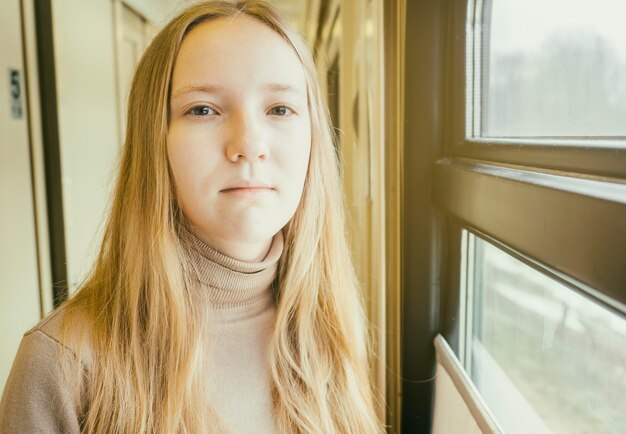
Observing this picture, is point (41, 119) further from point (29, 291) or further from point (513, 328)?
point (513, 328)

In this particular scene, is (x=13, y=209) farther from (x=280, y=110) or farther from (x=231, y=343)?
(x=280, y=110)

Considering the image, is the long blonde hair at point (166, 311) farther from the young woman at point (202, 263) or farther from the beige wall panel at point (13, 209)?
the beige wall panel at point (13, 209)

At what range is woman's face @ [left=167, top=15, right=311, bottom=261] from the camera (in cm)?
80

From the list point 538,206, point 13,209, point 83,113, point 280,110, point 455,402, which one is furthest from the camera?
point 83,113

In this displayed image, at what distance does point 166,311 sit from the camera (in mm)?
863

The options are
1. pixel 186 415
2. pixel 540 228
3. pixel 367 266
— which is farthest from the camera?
pixel 367 266

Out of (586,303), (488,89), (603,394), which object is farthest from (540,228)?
(488,89)

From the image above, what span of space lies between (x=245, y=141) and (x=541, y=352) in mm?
635

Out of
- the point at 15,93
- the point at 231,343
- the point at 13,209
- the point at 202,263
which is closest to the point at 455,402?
the point at 231,343

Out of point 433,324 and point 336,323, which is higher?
point 336,323

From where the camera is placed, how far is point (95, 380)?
0.79 metres

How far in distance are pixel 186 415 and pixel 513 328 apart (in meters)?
0.65

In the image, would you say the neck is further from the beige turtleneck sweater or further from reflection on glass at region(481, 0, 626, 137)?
reflection on glass at region(481, 0, 626, 137)

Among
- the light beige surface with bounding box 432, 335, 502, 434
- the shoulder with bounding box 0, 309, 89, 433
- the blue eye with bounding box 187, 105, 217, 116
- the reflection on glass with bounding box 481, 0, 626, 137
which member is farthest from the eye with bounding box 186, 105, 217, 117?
the light beige surface with bounding box 432, 335, 502, 434
